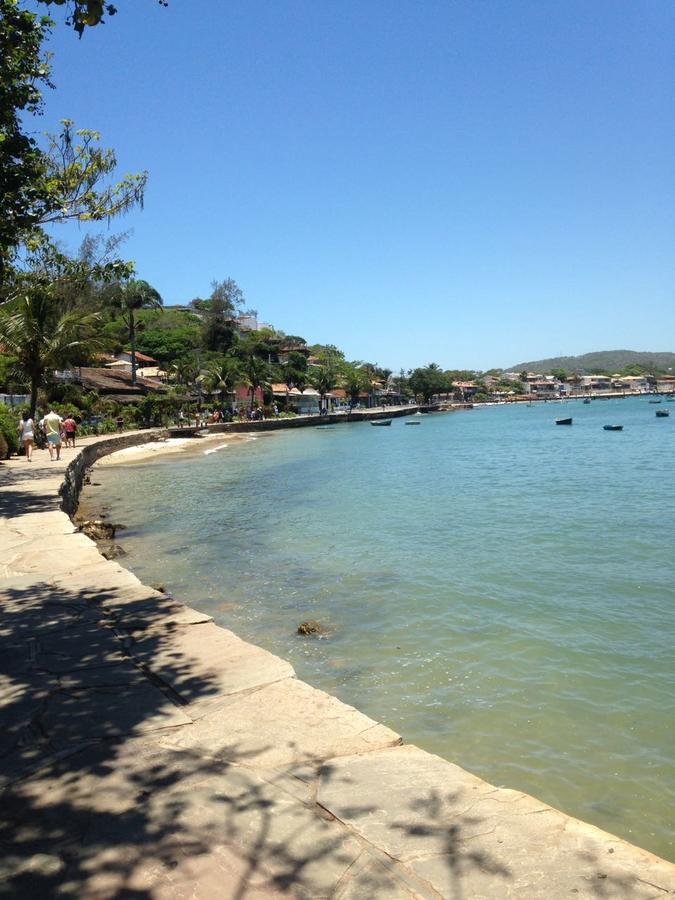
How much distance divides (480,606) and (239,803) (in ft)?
22.1

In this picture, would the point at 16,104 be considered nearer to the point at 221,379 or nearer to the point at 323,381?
the point at 221,379

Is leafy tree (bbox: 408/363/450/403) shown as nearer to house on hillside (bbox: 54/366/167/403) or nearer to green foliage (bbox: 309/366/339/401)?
green foliage (bbox: 309/366/339/401)

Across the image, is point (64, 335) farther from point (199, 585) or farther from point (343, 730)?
point (343, 730)

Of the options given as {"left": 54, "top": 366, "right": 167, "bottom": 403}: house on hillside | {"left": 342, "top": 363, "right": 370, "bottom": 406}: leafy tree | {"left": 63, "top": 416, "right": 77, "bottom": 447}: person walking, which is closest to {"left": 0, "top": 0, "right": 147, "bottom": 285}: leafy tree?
{"left": 63, "top": 416, "right": 77, "bottom": 447}: person walking

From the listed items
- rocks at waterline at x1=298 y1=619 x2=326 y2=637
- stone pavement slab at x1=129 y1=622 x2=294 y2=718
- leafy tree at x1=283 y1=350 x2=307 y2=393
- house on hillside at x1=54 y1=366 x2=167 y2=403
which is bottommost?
rocks at waterline at x1=298 y1=619 x2=326 y2=637

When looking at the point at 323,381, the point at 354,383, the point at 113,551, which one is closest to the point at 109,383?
the point at 113,551

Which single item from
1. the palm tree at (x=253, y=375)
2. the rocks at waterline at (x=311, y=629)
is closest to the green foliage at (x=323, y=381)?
the palm tree at (x=253, y=375)

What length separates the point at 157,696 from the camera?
13.2 ft

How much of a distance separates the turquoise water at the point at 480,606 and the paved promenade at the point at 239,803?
1.90 metres

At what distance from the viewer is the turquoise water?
5.35m

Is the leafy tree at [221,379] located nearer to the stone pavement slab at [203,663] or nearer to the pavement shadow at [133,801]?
the stone pavement slab at [203,663]

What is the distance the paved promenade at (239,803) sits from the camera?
8.09ft

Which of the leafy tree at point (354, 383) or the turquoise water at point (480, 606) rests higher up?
the leafy tree at point (354, 383)

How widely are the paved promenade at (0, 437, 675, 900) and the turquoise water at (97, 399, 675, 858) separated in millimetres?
1900
